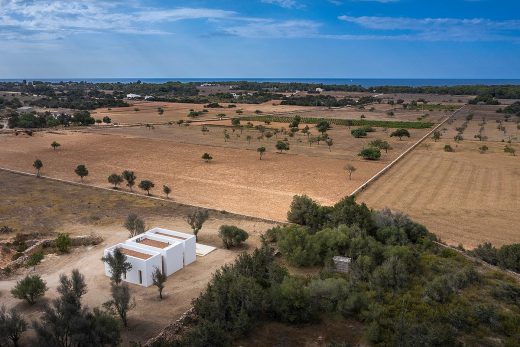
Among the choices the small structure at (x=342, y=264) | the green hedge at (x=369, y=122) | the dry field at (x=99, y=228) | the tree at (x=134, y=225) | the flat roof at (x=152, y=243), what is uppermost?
the green hedge at (x=369, y=122)

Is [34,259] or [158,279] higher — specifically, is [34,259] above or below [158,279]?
below

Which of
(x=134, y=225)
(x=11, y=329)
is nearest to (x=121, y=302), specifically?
(x=11, y=329)

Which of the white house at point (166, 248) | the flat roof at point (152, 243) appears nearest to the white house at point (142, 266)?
the white house at point (166, 248)

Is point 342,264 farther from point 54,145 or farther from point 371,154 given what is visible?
point 54,145

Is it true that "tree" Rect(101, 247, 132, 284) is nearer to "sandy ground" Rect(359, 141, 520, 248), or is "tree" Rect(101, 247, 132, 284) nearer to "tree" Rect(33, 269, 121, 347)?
"tree" Rect(33, 269, 121, 347)

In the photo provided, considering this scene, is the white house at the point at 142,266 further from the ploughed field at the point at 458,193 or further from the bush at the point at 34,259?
the ploughed field at the point at 458,193

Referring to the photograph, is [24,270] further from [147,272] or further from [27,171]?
[27,171]

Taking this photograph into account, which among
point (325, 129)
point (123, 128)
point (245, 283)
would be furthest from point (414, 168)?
point (123, 128)
